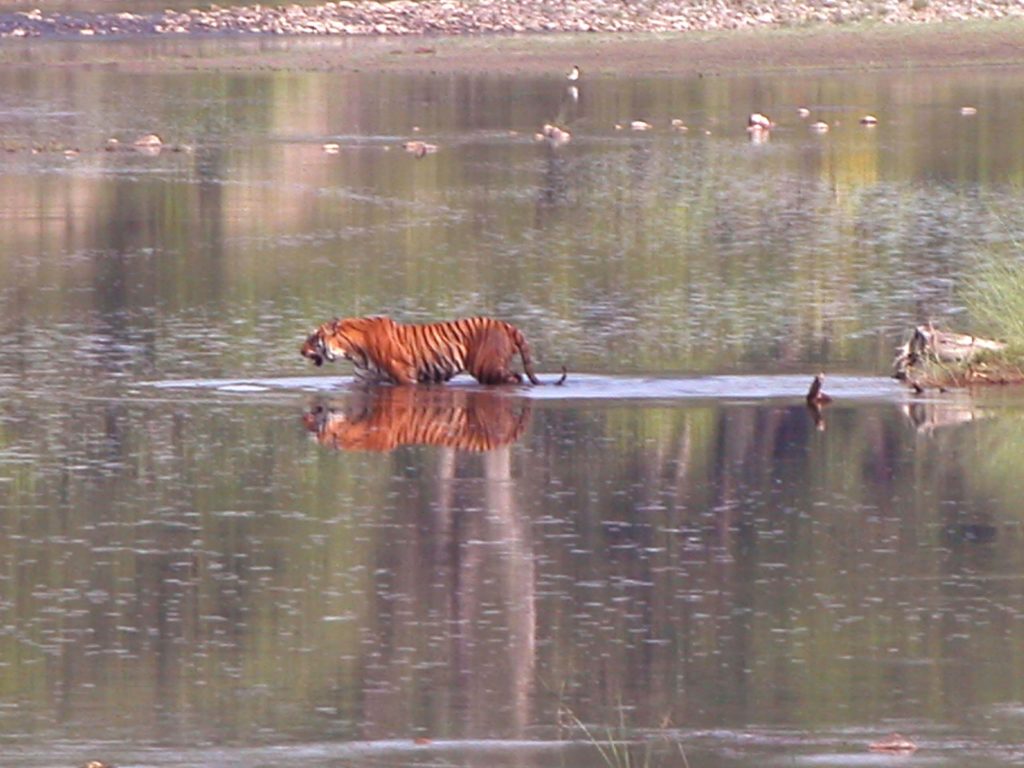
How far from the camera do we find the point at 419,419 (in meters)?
13.7

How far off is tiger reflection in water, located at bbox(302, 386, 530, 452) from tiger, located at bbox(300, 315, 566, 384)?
0.10 metres

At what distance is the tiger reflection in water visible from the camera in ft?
43.0

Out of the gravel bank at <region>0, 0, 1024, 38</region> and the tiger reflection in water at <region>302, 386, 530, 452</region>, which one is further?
the gravel bank at <region>0, 0, 1024, 38</region>

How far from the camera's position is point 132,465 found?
12461 mm

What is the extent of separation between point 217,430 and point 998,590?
4.85 meters

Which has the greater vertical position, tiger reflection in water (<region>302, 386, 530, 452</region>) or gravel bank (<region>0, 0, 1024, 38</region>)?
gravel bank (<region>0, 0, 1024, 38</region>)

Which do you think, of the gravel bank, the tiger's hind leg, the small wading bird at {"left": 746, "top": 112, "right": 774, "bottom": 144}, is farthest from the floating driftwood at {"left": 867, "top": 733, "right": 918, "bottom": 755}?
the gravel bank

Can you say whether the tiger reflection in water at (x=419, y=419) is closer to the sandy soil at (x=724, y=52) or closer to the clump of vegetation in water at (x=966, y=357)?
the clump of vegetation in water at (x=966, y=357)

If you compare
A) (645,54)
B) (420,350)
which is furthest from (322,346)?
(645,54)

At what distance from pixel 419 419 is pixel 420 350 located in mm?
919

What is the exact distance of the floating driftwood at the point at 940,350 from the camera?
14.7 metres

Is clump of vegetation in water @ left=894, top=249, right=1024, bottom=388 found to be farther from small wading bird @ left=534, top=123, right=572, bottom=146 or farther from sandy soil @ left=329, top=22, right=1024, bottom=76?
sandy soil @ left=329, top=22, right=1024, bottom=76

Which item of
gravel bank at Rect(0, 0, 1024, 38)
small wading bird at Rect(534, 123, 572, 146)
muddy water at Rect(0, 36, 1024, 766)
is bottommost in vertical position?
muddy water at Rect(0, 36, 1024, 766)

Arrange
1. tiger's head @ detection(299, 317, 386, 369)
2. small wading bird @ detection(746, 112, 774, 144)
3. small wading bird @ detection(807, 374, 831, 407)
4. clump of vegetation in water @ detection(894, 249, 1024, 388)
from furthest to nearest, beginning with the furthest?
small wading bird @ detection(746, 112, 774, 144)
clump of vegetation in water @ detection(894, 249, 1024, 388)
tiger's head @ detection(299, 317, 386, 369)
small wading bird @ detection(807, 374, 831, 407)
